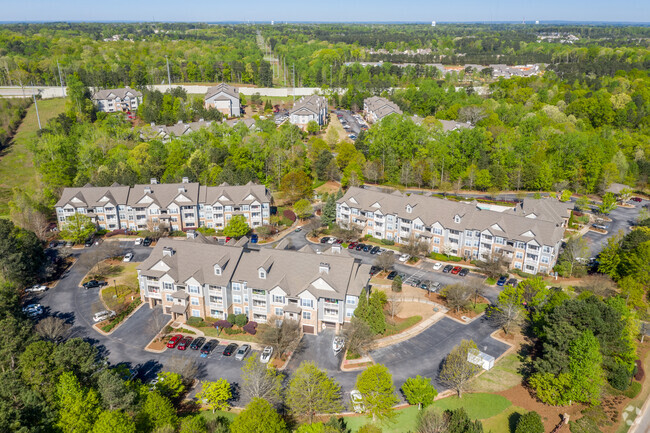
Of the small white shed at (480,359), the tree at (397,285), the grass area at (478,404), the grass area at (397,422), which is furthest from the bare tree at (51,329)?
the small white shed at (480,359)

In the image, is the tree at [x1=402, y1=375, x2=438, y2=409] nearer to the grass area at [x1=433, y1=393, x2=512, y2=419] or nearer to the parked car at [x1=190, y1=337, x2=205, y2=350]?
the grass area at [x1=433, y1=393, x2=512, y2=419]

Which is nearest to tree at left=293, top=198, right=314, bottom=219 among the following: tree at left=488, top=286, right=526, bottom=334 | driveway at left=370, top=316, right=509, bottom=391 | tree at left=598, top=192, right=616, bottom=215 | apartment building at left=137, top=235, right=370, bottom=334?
apartment building at left=137, top=235, right=370, bottom=334

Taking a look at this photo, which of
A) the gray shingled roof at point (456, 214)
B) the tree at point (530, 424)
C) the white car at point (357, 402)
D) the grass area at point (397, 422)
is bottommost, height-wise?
the grass area at point (397, 422)

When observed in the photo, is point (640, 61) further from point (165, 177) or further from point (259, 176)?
point (165, 177)

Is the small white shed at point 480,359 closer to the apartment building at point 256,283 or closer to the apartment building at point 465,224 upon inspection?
the apartment building at point 256,283

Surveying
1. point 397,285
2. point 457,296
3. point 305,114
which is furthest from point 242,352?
point 305,114

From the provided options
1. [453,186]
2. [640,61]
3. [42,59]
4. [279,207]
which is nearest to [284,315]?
[279,207]

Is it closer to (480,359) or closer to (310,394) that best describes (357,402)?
(310,394)
